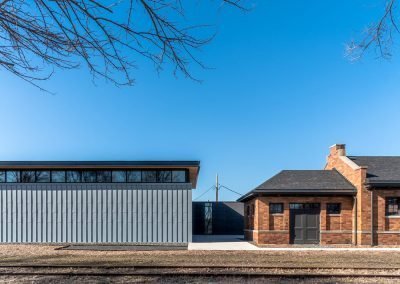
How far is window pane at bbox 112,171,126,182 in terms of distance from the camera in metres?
22.9

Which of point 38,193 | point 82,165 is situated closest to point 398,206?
point 82,165

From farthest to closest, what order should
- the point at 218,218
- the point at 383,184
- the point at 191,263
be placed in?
the point at 218,218, the point at 383,184, the point at 191,263

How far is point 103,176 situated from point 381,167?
16.2 metres

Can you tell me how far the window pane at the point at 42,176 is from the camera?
23141mm

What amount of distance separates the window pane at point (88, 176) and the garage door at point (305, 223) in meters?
11.3

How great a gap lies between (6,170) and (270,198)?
49.7 ft

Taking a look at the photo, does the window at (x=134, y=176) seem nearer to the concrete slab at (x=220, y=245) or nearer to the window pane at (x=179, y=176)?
the window pane at (x=179, y=176)

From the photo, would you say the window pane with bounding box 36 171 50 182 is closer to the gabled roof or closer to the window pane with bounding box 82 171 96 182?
the window pane with bounding box 82 171 96 182

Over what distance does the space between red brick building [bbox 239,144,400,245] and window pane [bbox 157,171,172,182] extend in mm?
4763

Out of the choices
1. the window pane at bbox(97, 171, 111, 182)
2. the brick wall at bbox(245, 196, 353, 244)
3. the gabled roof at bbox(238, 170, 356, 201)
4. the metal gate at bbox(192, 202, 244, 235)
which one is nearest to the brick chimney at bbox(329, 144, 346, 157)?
the gabled roof at bbox(238, 170, 356, 201)

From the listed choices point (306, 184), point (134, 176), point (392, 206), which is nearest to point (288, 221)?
point (306, 184)

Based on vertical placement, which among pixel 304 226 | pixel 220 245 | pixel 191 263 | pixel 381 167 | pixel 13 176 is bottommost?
pixel 220 245

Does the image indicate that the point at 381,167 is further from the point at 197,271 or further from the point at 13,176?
the point at 13,176

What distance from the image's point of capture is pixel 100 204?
2250 centimetres
